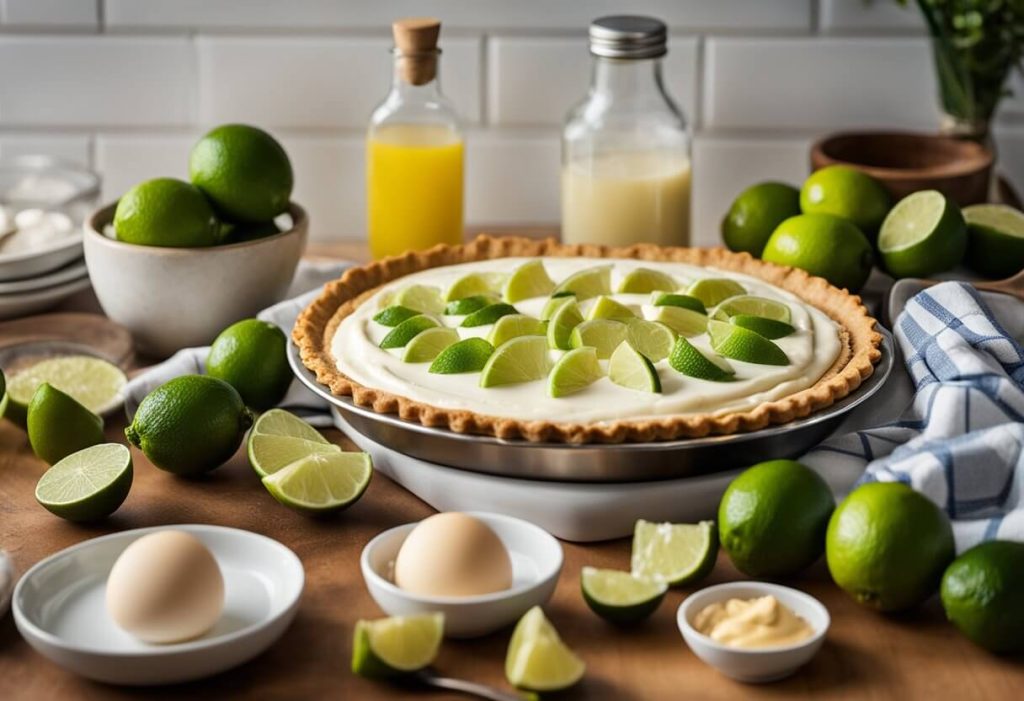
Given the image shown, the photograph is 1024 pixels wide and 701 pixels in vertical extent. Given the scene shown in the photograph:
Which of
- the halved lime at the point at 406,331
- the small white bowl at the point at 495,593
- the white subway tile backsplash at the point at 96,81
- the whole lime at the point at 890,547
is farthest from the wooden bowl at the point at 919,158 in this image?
the white subway tile backsplash at the point at 96,81

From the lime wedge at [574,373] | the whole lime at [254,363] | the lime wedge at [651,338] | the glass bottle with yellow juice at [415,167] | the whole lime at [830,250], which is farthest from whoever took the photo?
the glass bottle with yellow juice at [415,167]

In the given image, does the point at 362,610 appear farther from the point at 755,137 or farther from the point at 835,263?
the point at 755,137

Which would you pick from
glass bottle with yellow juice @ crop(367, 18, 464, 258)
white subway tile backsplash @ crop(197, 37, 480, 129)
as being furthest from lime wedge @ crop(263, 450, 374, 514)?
white subway tile backsplash @ crop(197, 37, 480, 129)

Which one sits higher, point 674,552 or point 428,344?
point 428,344

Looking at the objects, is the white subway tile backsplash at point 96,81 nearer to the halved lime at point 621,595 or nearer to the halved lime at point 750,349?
the halved lime at point 750,349

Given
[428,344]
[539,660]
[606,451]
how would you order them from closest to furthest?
[539,660] → [606,451] → [428,344]

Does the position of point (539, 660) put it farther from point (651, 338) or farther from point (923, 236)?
point (923, 236)

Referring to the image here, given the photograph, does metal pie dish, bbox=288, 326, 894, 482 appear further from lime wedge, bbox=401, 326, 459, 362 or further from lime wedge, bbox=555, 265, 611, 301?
lime wedge, bbox=555, 265, 611, 301

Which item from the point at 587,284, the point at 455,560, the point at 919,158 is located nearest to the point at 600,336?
the point at 587,284
